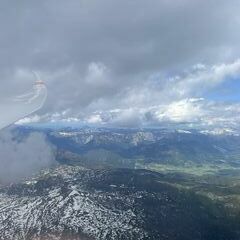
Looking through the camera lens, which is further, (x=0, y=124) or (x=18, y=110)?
(x=18, y=110)

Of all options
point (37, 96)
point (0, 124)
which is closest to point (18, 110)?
point (37, 96)

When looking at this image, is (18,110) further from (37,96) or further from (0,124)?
(0,124)

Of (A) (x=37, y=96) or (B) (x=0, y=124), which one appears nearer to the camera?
(B) (x=0, y=124)

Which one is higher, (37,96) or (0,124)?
(37,96)
